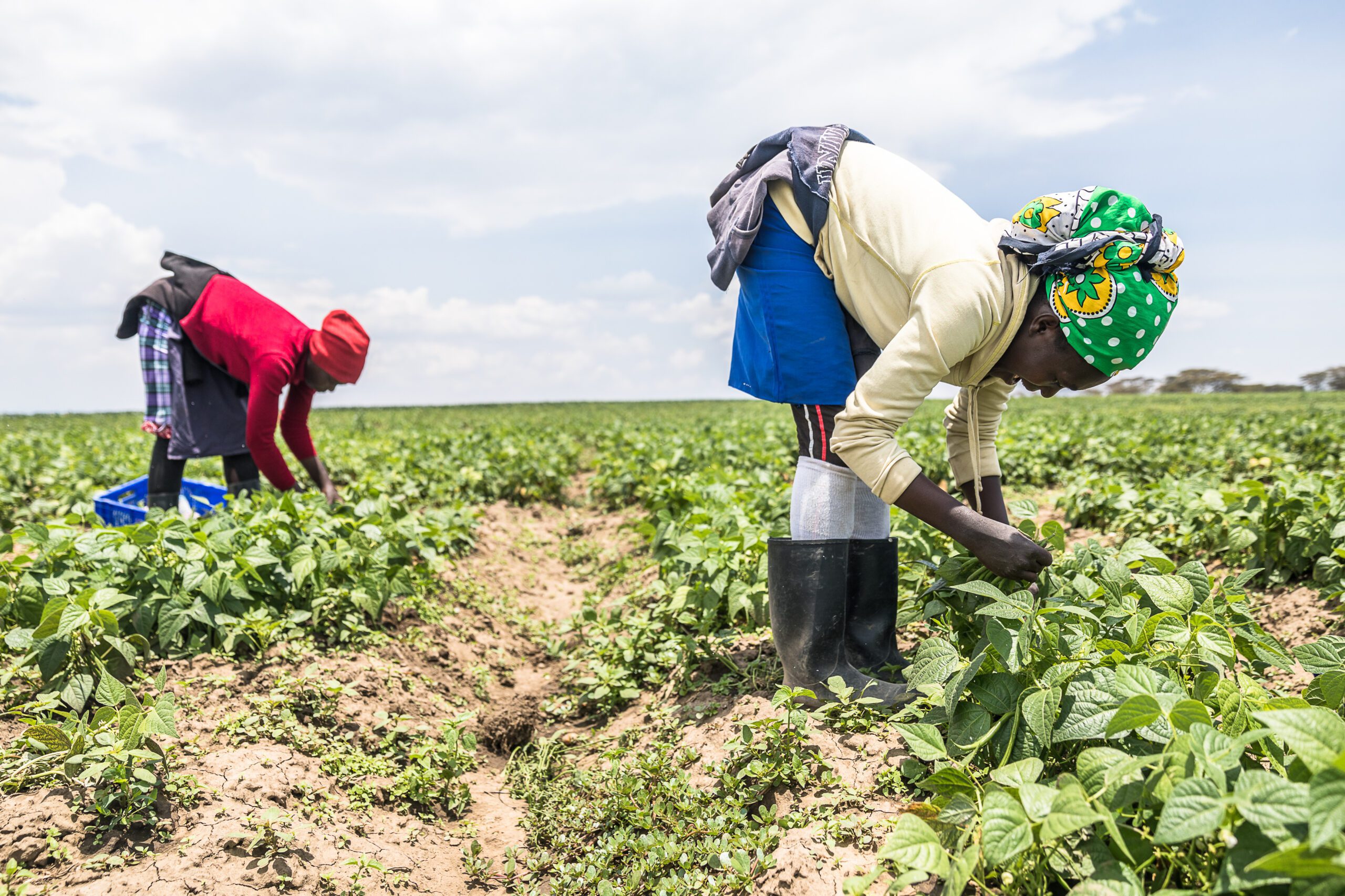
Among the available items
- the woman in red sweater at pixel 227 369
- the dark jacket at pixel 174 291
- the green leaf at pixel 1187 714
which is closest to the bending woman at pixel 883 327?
the green leaf at pixel 1187 714

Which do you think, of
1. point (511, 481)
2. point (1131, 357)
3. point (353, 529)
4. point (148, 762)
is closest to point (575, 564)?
point (511, 481)

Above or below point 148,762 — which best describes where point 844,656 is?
above

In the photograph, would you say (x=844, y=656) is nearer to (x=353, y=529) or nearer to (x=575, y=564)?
(x=353, y=529)

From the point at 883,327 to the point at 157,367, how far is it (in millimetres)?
3956

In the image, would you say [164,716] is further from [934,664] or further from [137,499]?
[137,499]

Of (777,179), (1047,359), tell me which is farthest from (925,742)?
(777,179)

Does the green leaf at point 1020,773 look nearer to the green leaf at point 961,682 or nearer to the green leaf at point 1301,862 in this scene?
the green leaf at point 961,682

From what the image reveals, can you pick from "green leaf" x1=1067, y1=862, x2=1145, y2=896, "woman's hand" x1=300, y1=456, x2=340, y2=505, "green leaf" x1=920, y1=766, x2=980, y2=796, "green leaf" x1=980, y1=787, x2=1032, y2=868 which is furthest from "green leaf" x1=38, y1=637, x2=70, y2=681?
"green leaf" x1=1067, y1=862, x2=1145, y2=896

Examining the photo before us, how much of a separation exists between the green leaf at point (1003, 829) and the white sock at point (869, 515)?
1008 millimetres

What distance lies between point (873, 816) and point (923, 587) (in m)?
1.15

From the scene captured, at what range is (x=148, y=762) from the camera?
80.2 inches

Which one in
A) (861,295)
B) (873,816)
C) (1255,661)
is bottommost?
(873,816)

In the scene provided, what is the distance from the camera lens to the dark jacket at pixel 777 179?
6.78ft

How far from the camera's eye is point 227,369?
4.21 metres
